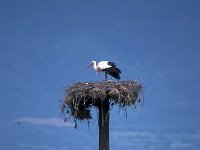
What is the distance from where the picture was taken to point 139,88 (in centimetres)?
1673

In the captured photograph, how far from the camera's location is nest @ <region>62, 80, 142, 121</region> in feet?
52.6

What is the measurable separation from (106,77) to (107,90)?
7.48 feet

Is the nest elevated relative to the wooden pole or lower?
elevated

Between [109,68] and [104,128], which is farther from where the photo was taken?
[109,68]

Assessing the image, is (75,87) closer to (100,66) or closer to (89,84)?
(89,84)

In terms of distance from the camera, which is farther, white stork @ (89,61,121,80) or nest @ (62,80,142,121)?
white stork @ (89,61,121,80)

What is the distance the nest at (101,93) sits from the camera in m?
16.0

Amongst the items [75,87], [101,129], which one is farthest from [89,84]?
[101,129]

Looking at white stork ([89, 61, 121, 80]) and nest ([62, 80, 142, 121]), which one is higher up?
white stork ([89, 61, 121, 80])

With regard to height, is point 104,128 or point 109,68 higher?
point 109,68

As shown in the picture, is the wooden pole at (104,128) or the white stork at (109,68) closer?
the wooden pole at (104,128)

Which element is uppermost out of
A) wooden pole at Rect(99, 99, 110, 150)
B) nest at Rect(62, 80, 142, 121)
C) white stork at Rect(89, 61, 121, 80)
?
white stork at Rect(89, 61, 121, 80)

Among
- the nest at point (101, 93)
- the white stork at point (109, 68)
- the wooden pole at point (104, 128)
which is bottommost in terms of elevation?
the wooden pole at point (104, 128)

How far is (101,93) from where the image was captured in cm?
1596
